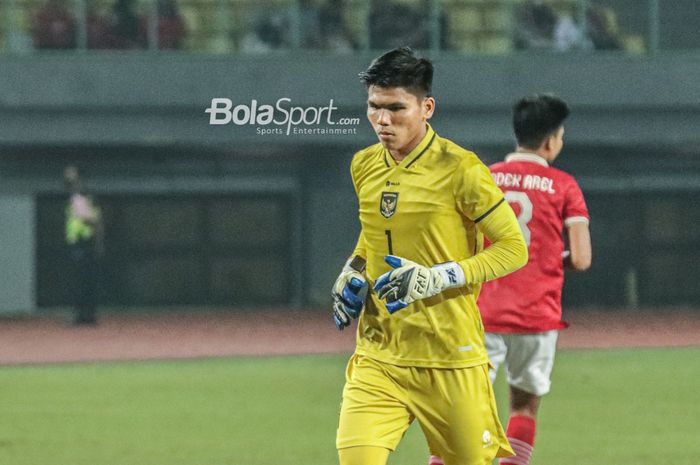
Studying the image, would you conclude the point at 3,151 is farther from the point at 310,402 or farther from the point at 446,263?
the point at 446,263

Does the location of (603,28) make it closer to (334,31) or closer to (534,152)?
(334,31)

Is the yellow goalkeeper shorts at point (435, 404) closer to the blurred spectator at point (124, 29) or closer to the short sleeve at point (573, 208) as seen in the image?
the short sleeve at point (573, 208)

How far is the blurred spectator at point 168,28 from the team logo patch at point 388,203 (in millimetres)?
17519

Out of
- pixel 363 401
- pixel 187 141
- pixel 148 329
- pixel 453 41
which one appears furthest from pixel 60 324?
pixel 363 401

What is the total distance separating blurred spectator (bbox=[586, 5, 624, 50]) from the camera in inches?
924

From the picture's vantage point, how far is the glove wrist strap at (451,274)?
5.26 meters

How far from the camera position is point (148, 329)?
20.9 meters

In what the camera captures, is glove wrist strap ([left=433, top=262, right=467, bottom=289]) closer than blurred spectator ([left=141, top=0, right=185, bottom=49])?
Yes

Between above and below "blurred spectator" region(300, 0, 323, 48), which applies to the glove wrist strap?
below

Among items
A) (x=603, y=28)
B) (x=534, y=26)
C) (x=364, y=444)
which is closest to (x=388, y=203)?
(x=364, y=444)

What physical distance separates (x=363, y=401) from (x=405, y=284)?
20.7 inches

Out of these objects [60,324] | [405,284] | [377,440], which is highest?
[405,284]

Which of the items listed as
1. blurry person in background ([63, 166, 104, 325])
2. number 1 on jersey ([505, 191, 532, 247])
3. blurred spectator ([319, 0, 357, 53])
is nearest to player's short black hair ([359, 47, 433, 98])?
number 1 on jersey ([505, 191, 532, 247])

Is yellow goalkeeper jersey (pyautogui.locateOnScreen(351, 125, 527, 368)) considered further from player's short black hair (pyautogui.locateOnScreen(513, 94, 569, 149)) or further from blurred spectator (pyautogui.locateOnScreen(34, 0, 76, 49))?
blurred spectator (pyautogui.locateOnScreen(34, 0, 76, 49))
